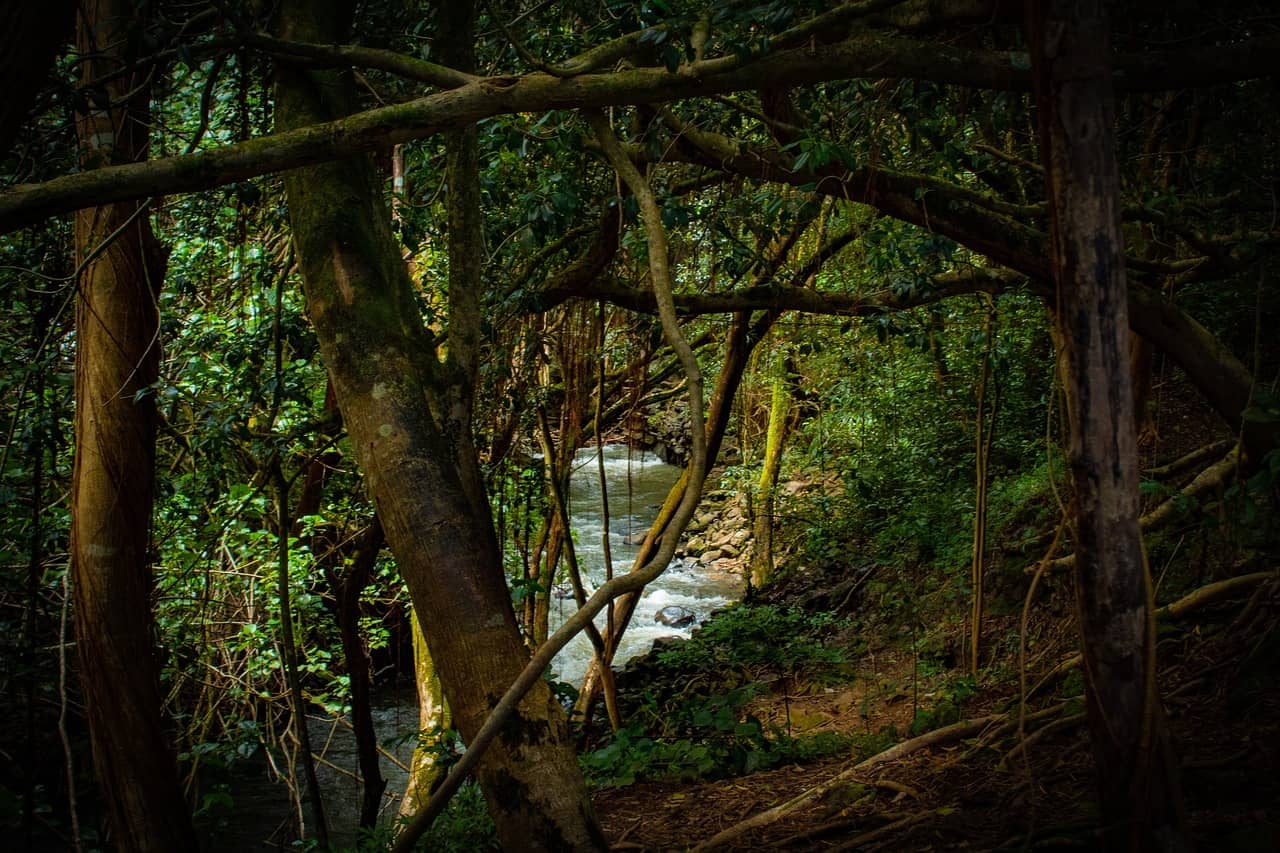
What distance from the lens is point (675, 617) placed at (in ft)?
37.7

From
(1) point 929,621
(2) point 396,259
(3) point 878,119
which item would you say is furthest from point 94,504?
(1) point 929,621

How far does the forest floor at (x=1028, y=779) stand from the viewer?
2.59 metres

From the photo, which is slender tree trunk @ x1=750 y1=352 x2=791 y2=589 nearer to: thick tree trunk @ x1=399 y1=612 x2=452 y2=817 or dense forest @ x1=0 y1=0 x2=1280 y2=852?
dense forest @ x1=0 y1=0 x2=1280 y2=852

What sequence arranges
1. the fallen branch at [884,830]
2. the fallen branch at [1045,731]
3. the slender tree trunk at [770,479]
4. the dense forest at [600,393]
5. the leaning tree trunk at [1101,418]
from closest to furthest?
the leaning tree trunk at [1101,418] < the dense forest at [600,393] < the fallen branch at [884,830] < the fallen branch at [1045,731] < the slender tree trunk at [770,479]

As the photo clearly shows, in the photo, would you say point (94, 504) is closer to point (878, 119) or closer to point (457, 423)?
point (457, 423)

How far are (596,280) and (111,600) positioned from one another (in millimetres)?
3058

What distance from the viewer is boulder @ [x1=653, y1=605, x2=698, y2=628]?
11328 mm

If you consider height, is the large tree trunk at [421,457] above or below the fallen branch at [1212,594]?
above

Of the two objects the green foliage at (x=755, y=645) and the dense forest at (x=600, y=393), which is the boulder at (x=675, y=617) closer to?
the green foliage at (x=755, y=645)

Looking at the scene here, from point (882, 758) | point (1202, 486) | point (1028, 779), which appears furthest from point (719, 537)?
point (1028, 779)

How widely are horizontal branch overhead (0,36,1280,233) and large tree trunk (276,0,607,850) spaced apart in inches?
25.5

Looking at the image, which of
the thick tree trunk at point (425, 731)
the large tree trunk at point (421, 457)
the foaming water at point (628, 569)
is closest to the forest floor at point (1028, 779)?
the large tree trunk at point (421, 457)

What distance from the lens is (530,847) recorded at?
2.49m

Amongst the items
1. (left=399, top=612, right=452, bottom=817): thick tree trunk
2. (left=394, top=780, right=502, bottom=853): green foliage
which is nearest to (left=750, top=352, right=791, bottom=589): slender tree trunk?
(left=399, top=612, right=452, bottom=817): thick tree trunk
